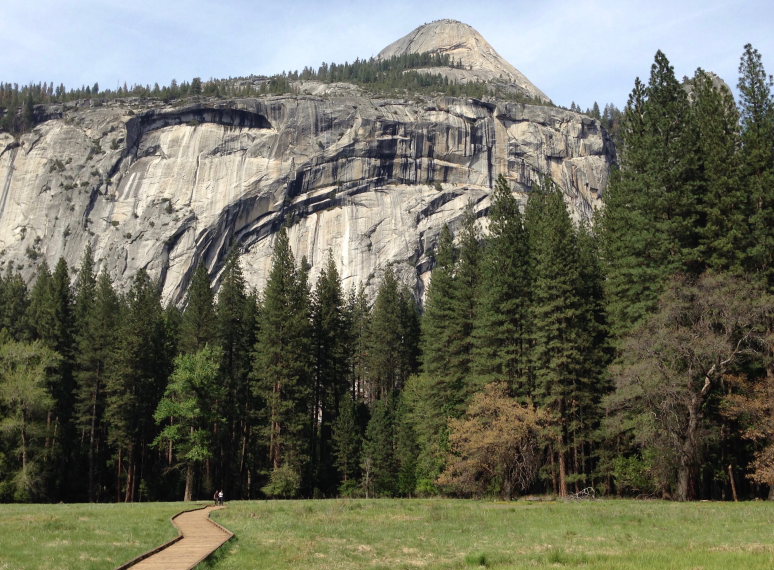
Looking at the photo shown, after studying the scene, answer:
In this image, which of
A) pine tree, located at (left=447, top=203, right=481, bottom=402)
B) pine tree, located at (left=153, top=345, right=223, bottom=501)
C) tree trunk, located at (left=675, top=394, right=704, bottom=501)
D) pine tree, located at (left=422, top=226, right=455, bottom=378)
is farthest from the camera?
pine tree, located at (left=422, top=226, right=455, bottom=378)

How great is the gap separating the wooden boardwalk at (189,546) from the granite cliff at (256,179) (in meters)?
107

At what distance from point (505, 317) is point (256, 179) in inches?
4016

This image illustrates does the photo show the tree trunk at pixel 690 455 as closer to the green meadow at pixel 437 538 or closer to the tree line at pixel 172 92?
the green meadow at pixel 437 538

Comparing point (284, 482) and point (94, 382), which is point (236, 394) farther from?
point (284, 482)

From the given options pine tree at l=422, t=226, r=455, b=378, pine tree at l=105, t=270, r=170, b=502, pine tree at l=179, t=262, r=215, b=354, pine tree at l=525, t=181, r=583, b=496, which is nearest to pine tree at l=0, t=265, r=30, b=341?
pine tree at l=105, t=270, r=170, b=502

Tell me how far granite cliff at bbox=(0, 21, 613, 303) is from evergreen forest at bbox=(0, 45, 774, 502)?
2432 inches

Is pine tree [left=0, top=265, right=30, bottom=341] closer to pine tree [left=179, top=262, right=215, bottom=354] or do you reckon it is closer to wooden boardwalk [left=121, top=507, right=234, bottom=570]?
pine tree [left=179, top=262, right=215, bottom=354]

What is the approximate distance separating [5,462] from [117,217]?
10087 centimetres

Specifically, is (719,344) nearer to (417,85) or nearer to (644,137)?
(644,137)

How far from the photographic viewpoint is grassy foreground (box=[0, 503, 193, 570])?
1509 centimetres

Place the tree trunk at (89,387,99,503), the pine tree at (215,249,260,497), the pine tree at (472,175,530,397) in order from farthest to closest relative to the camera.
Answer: the pine tree at (215,249,260,497), the tree trunk at (89,387,99,503), the pine tree at (472,175,530,397)

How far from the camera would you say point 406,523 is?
24641 millimetres

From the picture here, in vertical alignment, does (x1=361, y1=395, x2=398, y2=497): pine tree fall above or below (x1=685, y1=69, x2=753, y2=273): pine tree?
below

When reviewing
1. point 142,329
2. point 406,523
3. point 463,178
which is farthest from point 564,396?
point 463,178
